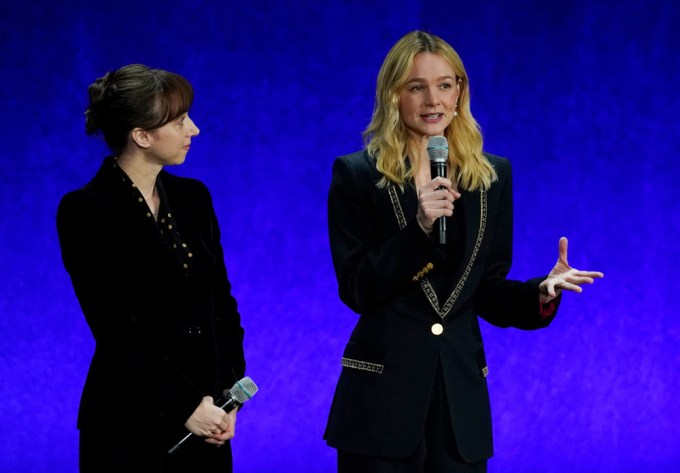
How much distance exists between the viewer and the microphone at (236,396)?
2240 mm

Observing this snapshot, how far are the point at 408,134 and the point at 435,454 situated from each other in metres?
0.68

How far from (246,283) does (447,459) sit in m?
1.97

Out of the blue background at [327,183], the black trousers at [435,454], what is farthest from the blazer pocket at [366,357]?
the blue background at [327,183]

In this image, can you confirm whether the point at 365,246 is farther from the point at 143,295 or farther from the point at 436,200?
the point at 143,295

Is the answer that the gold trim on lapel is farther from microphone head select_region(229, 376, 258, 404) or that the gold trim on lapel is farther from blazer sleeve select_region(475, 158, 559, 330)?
microphone head select_region(229, 376, 258, 404)

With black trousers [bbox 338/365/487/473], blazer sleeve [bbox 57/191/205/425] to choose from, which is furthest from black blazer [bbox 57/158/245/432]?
black trousers [bbox 338/365/487/473]

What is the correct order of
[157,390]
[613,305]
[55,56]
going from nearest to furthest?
1. [157,390]
2. [55,56]
3. [613,305]

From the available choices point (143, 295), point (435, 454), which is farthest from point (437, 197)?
point (143, 295)

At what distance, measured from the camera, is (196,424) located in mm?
2242

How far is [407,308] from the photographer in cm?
230

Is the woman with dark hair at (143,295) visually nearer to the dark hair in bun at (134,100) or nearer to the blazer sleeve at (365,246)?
the dark hair in bun at (134,100)

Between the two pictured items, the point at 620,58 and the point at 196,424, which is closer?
the point at 196,424

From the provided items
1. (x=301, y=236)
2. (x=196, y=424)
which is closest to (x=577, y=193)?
(x=301, y=236)

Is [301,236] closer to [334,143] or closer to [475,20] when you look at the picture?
[334,143]
